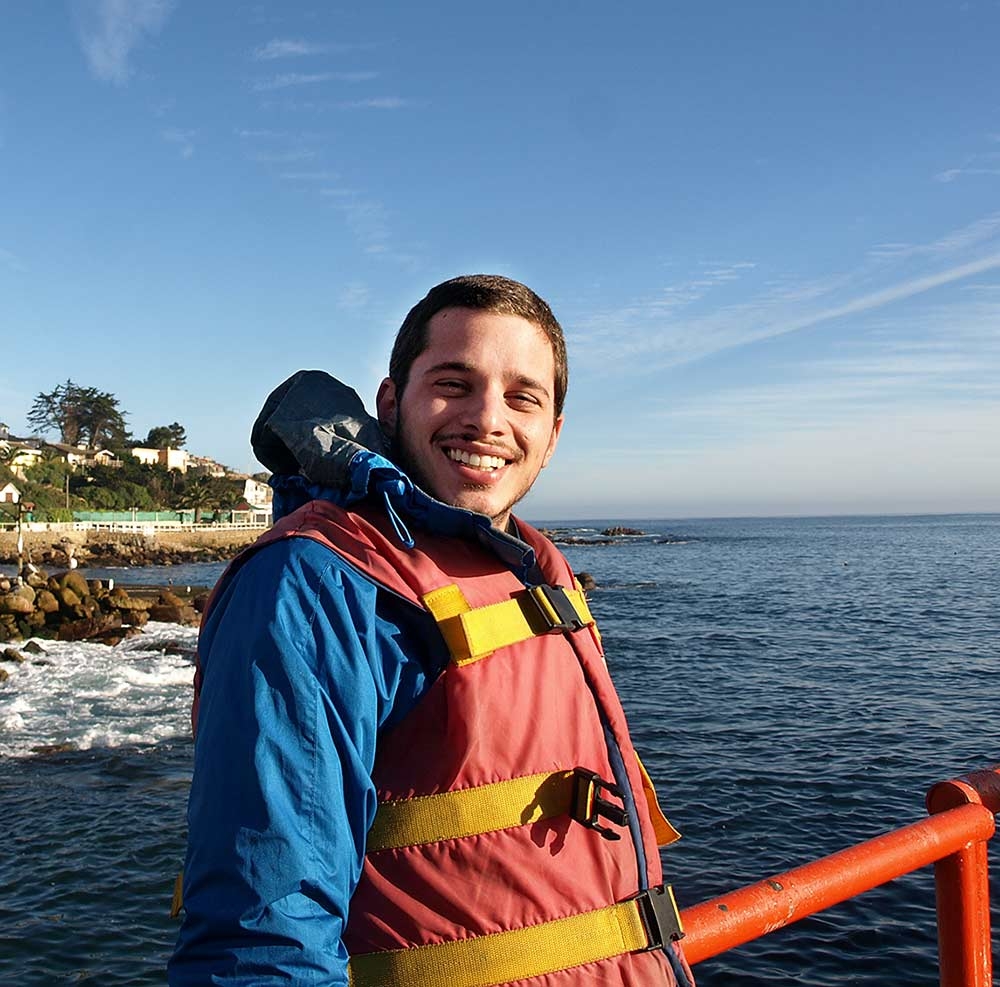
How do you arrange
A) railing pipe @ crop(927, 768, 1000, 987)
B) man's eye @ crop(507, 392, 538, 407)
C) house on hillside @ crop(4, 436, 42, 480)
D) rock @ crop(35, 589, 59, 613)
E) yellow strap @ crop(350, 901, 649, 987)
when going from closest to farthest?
1. yellow strap @ crop(350, 901, 649, 987)
2. man's eye @ crop(507, 392, 538, 407)
3. railing pipe @ crop(927, 768, 1000, 987)
4. rock @ crop(35, 589, 59, 613)
5. house on hillside @ crop(4, 436, 42, 480)

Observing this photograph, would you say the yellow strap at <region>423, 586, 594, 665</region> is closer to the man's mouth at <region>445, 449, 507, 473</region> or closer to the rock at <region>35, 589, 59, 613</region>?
the man's mouth at <region>445, 449, 507, 473</region>

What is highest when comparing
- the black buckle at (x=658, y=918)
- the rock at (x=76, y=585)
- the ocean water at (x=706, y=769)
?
the black buckle at (x=658, y=918)

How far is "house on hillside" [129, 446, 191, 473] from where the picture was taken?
97.1m

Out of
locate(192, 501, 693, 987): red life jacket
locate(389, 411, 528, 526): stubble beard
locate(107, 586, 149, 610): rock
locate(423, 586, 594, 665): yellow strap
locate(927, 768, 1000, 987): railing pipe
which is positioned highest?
locate(389, 411, 528, 526): stubble beard

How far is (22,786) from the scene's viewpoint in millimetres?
12539

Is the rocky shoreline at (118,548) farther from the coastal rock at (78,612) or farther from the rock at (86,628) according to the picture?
the rock at (86,628)

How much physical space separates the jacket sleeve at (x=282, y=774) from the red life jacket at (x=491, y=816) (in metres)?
0.12

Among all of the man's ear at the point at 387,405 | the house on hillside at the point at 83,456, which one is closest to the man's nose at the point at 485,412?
the man's ear at the point at 387,405

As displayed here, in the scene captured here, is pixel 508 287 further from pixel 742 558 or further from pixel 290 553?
pixel 742 558

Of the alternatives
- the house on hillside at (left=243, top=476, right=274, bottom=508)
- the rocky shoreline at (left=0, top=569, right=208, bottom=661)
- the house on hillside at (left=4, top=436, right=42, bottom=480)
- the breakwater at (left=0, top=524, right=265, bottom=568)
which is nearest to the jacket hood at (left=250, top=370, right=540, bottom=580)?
the rocky shoreline at (left=0, top=569, right=208, bottom=661)

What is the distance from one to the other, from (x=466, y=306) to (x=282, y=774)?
1107 mm

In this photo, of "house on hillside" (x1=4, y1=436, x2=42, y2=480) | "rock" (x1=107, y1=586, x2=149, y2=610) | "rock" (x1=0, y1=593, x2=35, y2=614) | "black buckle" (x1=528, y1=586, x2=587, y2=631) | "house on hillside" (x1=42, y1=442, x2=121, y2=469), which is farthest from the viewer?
"house on hillside" (x1=42, y1=442, x2=121, y2=469)

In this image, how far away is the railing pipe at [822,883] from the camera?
6.72 ft

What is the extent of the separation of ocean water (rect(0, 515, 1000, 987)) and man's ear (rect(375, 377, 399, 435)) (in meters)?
7.80
